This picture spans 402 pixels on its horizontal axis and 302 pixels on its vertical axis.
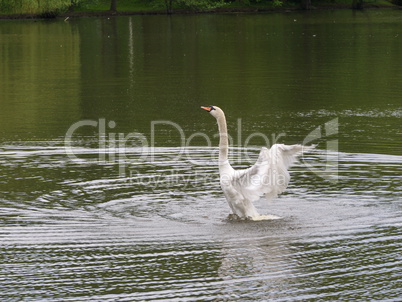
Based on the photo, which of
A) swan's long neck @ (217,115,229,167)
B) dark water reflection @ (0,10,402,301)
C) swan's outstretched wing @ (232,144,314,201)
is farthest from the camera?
swan's long neck @ (217,115,229,167)

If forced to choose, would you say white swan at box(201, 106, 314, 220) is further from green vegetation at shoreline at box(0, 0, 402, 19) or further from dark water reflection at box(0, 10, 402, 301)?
green vegetation at shoreline at box(0, 0, 402, 19)

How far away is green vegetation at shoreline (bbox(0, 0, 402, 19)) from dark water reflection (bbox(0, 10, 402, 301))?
55763 mm

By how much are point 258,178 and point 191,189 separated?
8.71 ft

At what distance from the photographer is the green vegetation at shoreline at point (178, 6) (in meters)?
88.8

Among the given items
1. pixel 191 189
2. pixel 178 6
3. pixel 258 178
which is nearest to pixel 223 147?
pixel 258 178

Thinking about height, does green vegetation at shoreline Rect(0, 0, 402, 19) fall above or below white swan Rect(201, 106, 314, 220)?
above

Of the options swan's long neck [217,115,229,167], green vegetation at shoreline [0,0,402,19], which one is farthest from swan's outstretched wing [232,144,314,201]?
green vegetation at shoreline [0,0,402,19]

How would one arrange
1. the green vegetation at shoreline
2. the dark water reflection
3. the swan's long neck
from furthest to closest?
the green vegetation at shoreline
the swan's long neck
the dark water reflection

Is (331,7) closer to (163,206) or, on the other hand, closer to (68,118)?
(68,118)

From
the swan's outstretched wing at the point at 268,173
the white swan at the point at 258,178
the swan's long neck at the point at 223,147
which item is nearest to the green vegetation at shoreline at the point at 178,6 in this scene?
the swan's long neck at the point at 223,147

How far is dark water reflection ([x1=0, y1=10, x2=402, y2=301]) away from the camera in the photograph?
30.6 ft

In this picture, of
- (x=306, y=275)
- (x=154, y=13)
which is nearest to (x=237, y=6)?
(x=154, y=13)

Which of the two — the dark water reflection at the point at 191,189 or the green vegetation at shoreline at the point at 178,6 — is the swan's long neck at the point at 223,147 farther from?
the green vegetation at shoreline at the point at 178,6

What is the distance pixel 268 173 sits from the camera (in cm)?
1137
